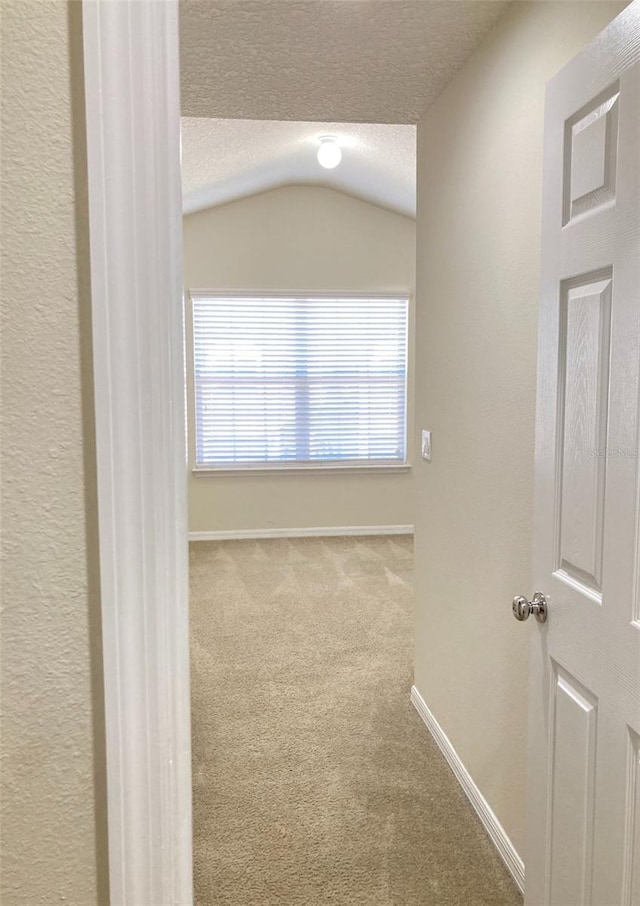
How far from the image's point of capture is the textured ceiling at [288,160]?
12.4ft

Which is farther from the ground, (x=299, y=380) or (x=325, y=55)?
(x=325, y=55)

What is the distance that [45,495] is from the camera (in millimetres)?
604

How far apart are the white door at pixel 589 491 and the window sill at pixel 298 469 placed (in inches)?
177

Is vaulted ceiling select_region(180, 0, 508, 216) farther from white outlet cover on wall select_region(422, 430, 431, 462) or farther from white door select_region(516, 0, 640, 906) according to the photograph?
white outlet cover on wall select_region(422, 430, 431, 462)

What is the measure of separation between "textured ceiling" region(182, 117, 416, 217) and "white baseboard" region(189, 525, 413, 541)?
2653 millimetres

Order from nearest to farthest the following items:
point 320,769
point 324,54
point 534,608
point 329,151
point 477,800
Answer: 1. point 534,608
2. point 324,54
3. point 477,800
4. point 320,769
5. point 329,151

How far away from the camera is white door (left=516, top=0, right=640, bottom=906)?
1.10 meters

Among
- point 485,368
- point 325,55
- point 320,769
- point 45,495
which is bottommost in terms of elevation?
point 320,769

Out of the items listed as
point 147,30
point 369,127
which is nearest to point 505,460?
point 147,30

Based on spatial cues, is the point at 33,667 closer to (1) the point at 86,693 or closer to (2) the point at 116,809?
(1) the point at 86,693

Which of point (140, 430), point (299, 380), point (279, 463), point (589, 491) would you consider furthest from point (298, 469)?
point (140, 430)

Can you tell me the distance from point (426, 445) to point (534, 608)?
134cm

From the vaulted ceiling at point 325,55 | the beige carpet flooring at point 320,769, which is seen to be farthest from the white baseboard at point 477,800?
the vaulted ceiling at point 325,55

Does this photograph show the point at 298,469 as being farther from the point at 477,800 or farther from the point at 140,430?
the point at 140,430
